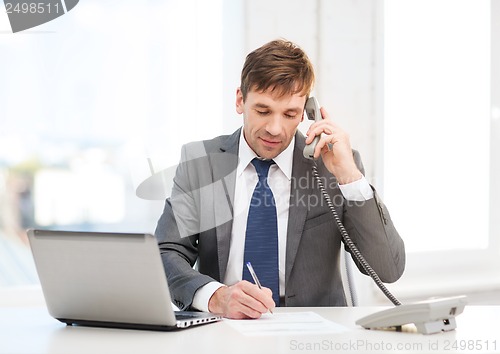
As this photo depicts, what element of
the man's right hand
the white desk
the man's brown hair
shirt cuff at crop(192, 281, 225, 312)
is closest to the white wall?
the man's brown hair

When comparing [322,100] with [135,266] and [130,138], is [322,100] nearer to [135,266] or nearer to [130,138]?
[130,138]

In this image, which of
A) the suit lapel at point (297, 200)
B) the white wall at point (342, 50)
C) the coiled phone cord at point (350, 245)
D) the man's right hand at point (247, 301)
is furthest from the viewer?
the white wall at point (342, 50)

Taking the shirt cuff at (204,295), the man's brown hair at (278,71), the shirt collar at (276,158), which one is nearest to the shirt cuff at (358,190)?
the shirt collar at (276,158)

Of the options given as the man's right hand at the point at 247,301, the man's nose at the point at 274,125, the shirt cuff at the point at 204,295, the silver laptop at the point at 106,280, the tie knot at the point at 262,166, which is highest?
the man's nose at the point at 274,125

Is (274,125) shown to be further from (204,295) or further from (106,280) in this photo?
(106,280)

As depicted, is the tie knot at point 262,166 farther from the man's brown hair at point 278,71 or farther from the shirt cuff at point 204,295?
the shirt cuff at point 204,295

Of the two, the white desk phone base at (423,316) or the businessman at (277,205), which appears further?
the businessman at (277,205)

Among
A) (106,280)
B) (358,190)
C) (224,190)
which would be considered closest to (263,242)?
(224,190)

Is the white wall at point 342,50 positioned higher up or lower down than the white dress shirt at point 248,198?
higher up

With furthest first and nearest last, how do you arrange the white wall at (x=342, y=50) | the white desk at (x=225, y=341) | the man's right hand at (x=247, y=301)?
the white wall at (x=342, y=50) < the man's right hand at (x=247, y=301) < the white desk at (x=225, y=341)

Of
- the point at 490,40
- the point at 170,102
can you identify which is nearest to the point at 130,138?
→ the point at 170,102

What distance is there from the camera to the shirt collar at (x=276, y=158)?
2381mm

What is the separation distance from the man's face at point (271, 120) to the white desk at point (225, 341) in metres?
0.72

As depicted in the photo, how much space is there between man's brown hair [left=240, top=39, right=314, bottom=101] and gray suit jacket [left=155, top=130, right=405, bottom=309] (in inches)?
7.5
